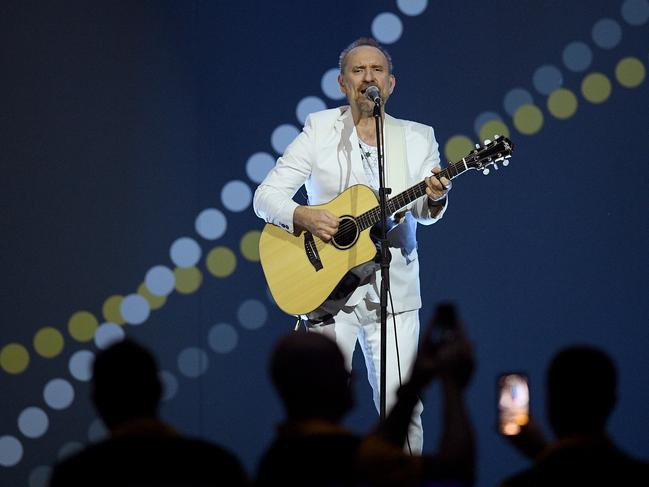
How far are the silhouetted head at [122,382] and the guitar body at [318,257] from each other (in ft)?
6.90

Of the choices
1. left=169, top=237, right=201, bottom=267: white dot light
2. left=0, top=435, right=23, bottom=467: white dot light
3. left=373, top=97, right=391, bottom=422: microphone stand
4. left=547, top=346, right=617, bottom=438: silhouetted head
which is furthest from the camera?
left=169, top=237, right=201, bottom=267: white dot light

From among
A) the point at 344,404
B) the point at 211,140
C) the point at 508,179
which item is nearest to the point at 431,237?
the point at 508,179

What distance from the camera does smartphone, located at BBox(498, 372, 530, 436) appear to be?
2.58 metres

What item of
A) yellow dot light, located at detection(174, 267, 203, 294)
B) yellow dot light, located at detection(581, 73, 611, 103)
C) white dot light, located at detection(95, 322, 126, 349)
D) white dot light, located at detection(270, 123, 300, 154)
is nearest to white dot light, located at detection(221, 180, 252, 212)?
white dot light, located at detection(270, 123, 300, 154)

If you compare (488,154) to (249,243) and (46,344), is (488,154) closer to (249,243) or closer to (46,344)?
(249,243)

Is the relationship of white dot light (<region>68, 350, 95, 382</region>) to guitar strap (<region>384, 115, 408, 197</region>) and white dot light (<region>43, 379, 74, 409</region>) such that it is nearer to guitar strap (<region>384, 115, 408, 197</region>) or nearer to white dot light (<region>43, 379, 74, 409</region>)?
white dot light (<region>43, 379, 74, 409</region>)

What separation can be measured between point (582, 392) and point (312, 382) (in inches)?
22.0

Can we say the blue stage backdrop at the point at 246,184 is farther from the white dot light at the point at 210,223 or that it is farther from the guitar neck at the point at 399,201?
the guitar neck at the point at 399,201

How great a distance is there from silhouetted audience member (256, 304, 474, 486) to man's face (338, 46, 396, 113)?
236 cm

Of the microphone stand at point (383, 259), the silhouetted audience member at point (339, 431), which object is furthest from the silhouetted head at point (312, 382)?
the microphone stand at point (383, 259)

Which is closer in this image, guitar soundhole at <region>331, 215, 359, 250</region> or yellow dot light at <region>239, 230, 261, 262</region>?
guitar soundhole at <region>331, 215, 359, 250</region>

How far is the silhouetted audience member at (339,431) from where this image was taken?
6.75ft

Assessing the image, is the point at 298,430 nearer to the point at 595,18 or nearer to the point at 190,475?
the point at 190,475

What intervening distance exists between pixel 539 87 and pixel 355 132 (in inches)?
46.5
